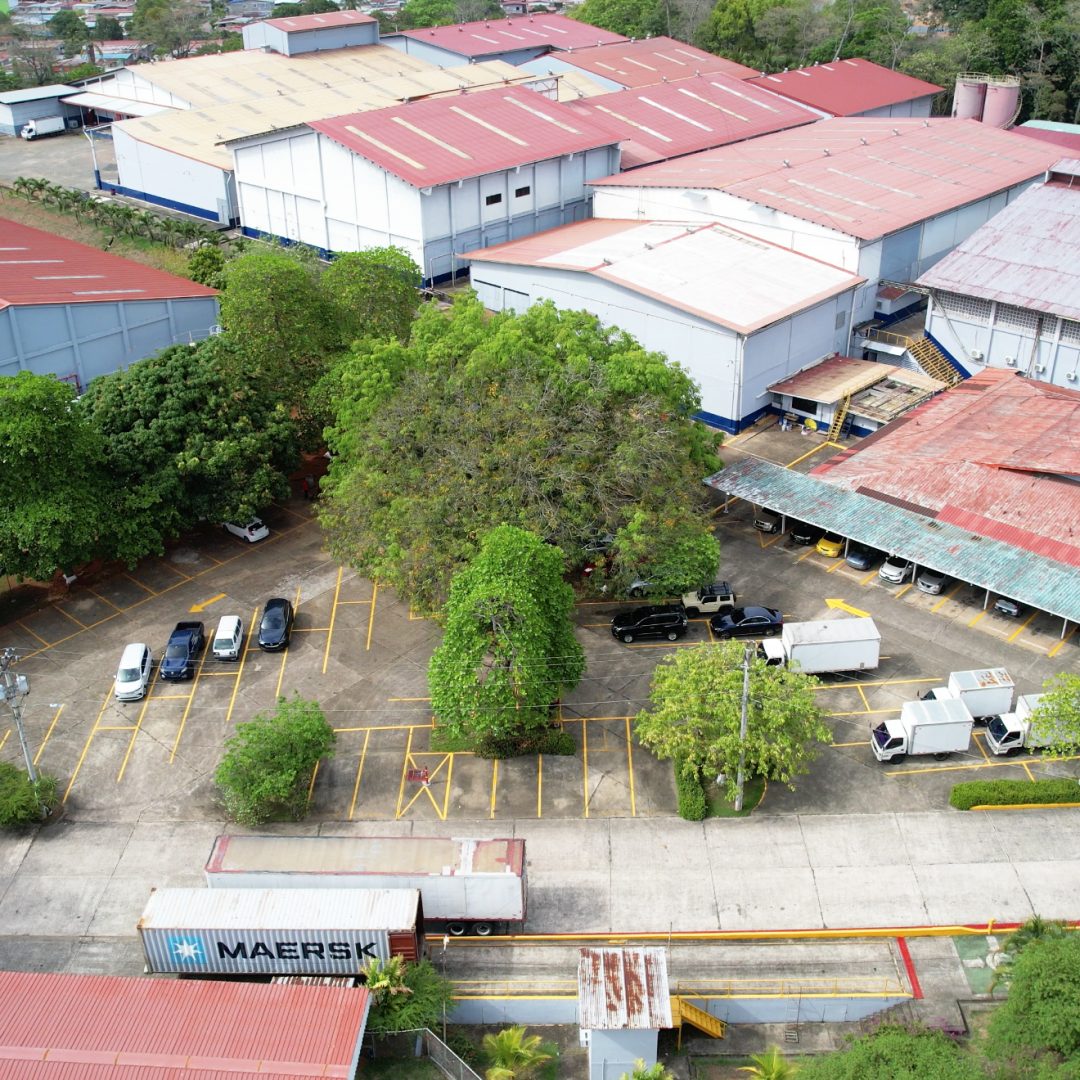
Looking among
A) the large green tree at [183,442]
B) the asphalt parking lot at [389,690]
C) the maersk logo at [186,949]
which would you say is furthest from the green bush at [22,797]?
the large green tree at [183,442]

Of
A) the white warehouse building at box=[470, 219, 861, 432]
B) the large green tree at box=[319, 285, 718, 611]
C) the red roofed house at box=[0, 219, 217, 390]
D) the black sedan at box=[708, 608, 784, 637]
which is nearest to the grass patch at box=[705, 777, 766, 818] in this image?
the black sedan at box=[708, 608, 784, 637]

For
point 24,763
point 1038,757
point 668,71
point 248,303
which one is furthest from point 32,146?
point 1038,757

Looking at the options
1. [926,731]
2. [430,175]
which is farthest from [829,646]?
[430,175]

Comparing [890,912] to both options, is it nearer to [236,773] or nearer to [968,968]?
[968,968]

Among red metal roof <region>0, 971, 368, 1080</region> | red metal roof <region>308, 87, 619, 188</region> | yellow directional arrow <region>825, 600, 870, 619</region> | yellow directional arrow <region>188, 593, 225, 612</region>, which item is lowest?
yellow directional arrow <region>188, 593, 225, 612</region>

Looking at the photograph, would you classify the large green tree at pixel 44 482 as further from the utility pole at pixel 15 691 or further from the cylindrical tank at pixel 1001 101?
the cylindrical tank at pixel 1001 101

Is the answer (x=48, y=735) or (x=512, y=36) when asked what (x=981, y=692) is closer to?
(x=48, y=735)

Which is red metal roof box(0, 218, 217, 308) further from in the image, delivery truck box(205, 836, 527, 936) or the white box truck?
the white box truck
